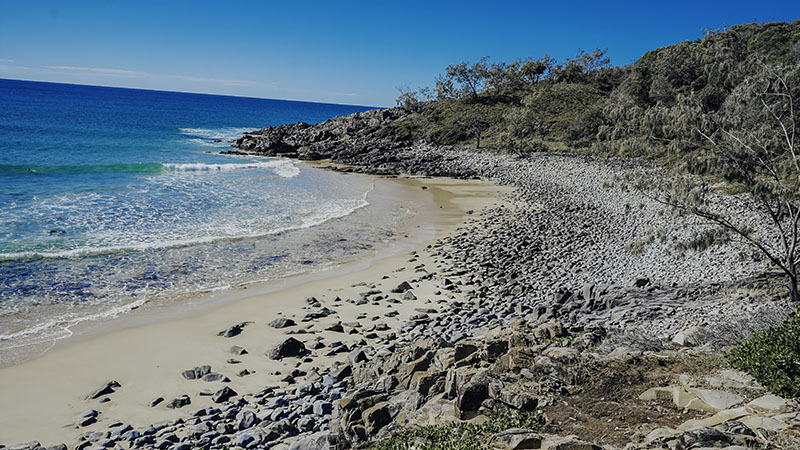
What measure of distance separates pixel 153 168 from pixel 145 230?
28628 mm

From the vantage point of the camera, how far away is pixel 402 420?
7652mm

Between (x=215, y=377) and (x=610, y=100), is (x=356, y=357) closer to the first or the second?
(x=215, y=377)

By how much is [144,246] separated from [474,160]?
40.5 m

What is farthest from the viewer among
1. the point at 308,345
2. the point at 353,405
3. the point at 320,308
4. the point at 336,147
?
the point at 336,147

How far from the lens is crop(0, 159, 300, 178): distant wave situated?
4259 centimetres

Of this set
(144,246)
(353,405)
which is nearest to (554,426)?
(353,405)

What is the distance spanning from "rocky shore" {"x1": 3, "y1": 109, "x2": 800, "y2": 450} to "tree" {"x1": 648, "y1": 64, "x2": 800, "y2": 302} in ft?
3.42

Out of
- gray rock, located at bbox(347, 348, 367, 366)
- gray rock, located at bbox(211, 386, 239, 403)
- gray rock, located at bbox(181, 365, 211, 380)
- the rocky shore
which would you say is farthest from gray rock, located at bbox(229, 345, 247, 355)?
gray rock, located at bbox(347, 348, 367, 366)

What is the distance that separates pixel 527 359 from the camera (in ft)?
28.1

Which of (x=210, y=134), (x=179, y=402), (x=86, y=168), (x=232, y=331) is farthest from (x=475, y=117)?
(x=179, y=402)

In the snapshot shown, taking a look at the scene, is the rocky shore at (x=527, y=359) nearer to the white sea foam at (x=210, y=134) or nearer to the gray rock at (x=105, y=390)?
the gray rock at (x=105, y=390)

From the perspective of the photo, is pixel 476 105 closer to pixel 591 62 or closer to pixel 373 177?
pixel 591 62

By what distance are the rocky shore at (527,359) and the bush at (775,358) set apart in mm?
213

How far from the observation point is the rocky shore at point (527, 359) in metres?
6.52
